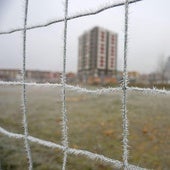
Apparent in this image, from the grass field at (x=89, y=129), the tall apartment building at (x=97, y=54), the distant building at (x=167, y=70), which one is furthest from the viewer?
the grass field at (x=89, y=129)

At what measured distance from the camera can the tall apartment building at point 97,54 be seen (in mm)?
1468

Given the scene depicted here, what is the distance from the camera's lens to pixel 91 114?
3109mm

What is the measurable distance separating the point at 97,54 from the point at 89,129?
1.13 meters

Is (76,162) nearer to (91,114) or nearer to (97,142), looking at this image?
(97,142)

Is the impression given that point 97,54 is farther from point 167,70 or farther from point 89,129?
point 89,129

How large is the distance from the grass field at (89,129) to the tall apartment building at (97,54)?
0.46m

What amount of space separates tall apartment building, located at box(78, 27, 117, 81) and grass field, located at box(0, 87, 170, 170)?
0.46m

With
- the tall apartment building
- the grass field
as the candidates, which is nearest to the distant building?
the tall apartment building

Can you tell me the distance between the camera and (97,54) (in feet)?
4.88

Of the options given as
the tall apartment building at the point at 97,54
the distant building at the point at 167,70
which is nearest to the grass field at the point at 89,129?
the tall apartment building at the point at 97,54

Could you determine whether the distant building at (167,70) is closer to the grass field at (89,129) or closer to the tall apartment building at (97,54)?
the tall apartment building at (97,54)

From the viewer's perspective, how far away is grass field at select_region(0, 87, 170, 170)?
1.75 m

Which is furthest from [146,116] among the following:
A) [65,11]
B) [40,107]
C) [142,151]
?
[65,11]

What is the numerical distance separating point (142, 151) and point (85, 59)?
68 cm
